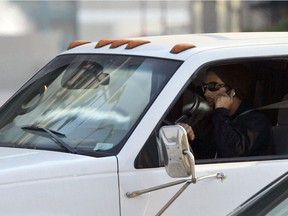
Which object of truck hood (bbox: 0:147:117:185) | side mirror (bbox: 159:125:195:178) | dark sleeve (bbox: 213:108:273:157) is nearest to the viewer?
side mirror (bbox: 159:125:195:178)

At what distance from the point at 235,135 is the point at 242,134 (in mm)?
108

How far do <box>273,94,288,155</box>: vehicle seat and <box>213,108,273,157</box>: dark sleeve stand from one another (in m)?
0.13

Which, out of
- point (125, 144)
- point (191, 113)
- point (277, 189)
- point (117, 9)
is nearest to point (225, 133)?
point (191, 113)

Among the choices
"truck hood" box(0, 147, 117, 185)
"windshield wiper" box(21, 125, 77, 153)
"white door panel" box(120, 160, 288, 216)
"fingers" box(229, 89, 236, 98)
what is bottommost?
"white door panel" box(120, 160, 288, 216)

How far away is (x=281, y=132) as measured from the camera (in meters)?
4.64

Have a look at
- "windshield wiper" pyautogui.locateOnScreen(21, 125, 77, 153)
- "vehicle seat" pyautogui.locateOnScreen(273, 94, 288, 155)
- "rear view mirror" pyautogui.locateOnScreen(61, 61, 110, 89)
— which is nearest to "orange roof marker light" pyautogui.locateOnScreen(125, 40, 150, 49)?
"rear view mirror" pyautogui.locateOnScreen(61, 61, 110, 89)

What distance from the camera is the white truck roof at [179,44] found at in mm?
4121

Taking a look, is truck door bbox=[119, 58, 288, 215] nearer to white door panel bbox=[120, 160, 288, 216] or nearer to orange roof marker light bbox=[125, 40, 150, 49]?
white door panel bbox=[120, 160, 288, 216]

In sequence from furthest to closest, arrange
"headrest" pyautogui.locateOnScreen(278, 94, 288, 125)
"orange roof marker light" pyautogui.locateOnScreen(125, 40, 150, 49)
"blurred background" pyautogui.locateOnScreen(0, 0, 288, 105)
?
"blurred background" pyautogui.locateOnScreen(0, 0, 288, 105) < "headrest" pyautogui.locateOnScreen(278, 94, 288, 125) < "orange roof marker light" pyautogui.locateOnScreen(125, 40, 150, 49)

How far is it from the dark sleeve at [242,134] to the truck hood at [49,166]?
0.81 metres

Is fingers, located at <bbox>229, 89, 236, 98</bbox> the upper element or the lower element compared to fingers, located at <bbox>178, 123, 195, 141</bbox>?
upper

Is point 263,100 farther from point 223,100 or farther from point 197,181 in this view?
point 197,181

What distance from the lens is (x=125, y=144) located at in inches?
148

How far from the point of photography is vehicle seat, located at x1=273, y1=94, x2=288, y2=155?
452cm
